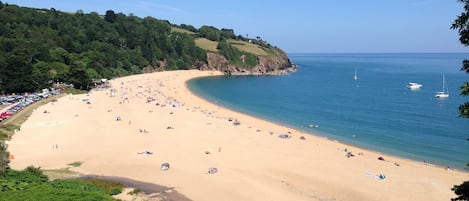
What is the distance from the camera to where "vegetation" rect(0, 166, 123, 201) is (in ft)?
59.9

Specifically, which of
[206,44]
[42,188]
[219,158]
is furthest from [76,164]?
[206,44]

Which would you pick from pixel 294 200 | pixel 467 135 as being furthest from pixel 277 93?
pixel 294 200

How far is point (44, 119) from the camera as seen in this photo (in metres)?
51.0

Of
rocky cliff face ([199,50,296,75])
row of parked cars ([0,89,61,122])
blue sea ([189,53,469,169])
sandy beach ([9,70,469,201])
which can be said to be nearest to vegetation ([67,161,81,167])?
sandy beach ([9,70,469,201])

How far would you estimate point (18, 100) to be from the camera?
204ft

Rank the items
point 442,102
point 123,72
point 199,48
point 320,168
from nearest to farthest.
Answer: point 320,168 < point 442,102 < point 123,72 < point 199,48

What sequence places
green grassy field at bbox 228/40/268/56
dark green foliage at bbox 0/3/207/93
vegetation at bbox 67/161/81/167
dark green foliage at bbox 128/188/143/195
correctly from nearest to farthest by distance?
dark green foliage at bbox 128/188/143/195 < vegetation at bbox 67/161/81/167 < dark green foliage at bbox 0/3/207/93 < green grassy field at bbox 228/40/268/56

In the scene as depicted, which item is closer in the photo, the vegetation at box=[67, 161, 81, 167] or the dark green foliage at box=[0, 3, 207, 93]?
the vegetation at box=[67, 161, 81, 167]

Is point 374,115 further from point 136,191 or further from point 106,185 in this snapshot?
point 106,185

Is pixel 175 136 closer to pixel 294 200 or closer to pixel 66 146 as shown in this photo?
pixel 66 146

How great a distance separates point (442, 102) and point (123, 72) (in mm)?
84660

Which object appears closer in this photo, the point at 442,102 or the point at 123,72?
the point at 442,102

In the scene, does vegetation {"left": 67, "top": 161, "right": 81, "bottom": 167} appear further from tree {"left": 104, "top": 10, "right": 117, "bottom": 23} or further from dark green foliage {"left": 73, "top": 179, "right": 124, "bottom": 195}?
tree {"left": 104, "top": 10, "right": 117, "bottom": 23}

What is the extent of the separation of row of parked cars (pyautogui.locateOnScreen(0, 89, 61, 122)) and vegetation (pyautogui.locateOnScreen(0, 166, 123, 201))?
26108 mm
